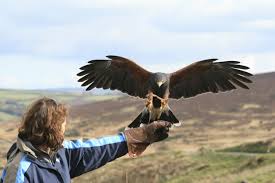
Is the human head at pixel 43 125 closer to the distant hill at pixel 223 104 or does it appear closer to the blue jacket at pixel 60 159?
the blue jacket at pixel 60 159

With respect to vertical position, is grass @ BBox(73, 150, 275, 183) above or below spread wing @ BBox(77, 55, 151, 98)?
below

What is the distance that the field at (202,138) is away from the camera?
34609 mm

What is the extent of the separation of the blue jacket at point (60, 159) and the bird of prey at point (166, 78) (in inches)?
75.9

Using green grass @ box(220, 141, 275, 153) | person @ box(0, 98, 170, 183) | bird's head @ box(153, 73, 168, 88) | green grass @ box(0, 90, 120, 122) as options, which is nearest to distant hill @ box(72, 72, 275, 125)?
green grass @ box(0, 90, 120, 122)

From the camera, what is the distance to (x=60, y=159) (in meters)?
4.36

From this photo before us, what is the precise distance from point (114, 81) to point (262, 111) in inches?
3029

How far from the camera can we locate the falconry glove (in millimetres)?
4762

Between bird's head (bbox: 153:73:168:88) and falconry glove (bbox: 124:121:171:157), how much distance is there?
1805 millimetres

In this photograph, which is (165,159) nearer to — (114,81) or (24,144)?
(114,81)

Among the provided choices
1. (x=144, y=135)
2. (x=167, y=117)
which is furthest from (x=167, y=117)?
(x=144, y=135)

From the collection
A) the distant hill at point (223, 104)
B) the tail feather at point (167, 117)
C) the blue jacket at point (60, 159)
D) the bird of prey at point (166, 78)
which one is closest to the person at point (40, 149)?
the blue jacket at point (60, 159)

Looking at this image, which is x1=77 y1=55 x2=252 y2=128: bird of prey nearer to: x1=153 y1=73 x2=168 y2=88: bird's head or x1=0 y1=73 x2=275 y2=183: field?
x1=153 y1=73 x2=168 y2=88: bird's head

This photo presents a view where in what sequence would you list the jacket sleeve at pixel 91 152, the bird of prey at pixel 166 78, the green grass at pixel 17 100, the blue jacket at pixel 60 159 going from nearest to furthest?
the blue jacket at pixel 60 159 → the jacket sleeve at pixel 91 152 → the bird of prey at pixel 166 78 → the green grass at pixel 17 100

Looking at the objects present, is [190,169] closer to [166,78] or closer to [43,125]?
[166,78]
